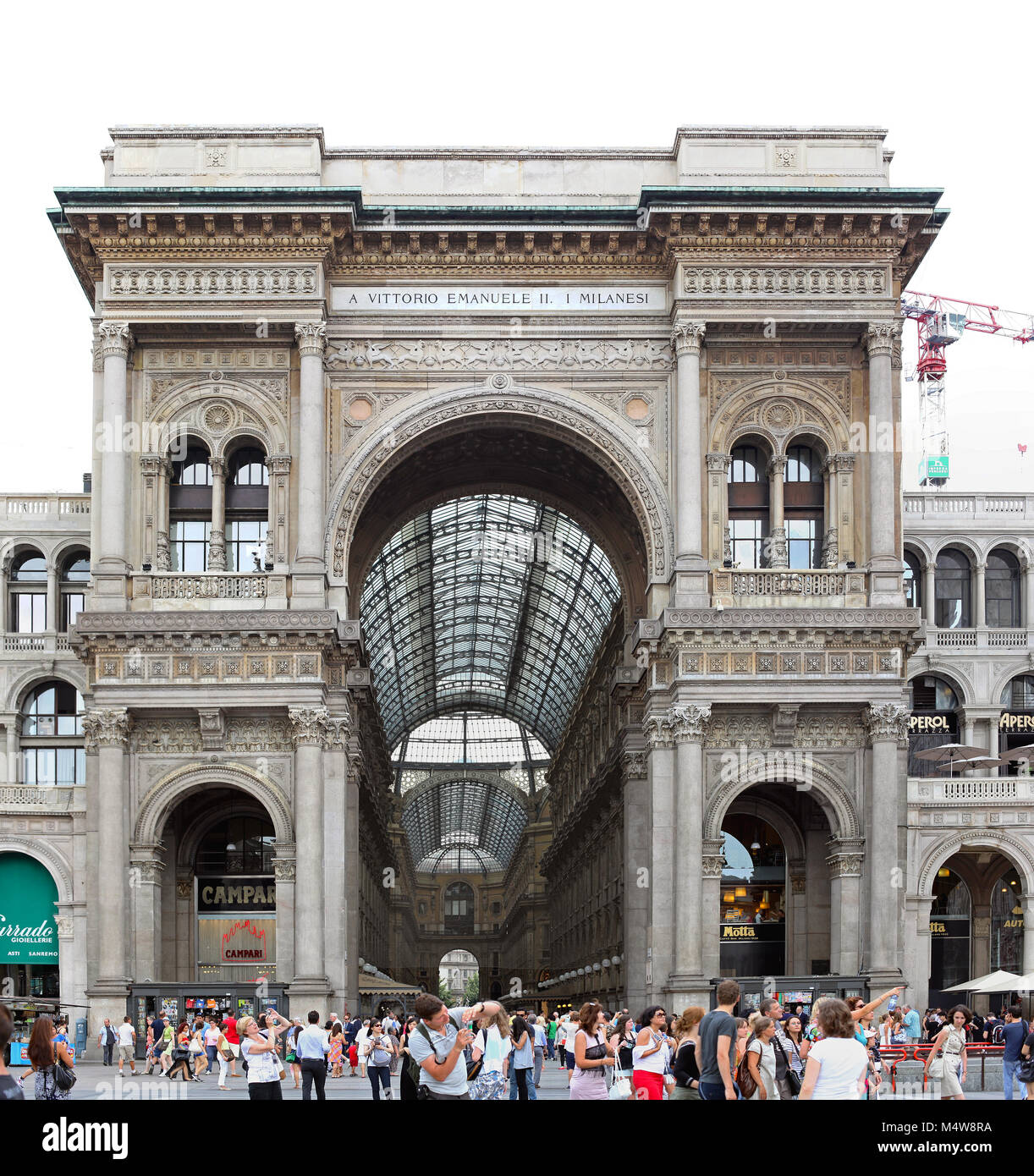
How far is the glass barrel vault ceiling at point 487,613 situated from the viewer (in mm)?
85812

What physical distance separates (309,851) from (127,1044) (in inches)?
298

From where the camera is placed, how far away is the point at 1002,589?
7431 cm

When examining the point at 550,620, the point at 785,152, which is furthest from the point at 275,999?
the point at 550,620

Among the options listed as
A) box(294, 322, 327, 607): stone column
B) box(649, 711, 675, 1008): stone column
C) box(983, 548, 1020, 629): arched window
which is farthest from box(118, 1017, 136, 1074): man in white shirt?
box(983, 548, 1020, 629): arched window

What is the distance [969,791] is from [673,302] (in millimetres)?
19318

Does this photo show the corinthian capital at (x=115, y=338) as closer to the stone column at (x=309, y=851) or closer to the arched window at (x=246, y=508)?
the arched window at (x=246, y=508)

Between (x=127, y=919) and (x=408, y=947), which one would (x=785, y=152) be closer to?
(x=127, y=919)

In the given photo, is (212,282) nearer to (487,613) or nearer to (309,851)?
(309,851)

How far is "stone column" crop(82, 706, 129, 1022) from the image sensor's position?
49688mm

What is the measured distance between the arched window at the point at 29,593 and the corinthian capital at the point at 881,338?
Answer: 3450 cm

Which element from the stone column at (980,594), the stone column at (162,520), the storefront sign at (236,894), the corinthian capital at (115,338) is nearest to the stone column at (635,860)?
the storefront sign at (236,894)

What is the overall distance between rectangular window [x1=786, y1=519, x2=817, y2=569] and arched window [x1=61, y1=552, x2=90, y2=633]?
29699 millimetres

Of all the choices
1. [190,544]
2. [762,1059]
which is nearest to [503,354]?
[190,544]
